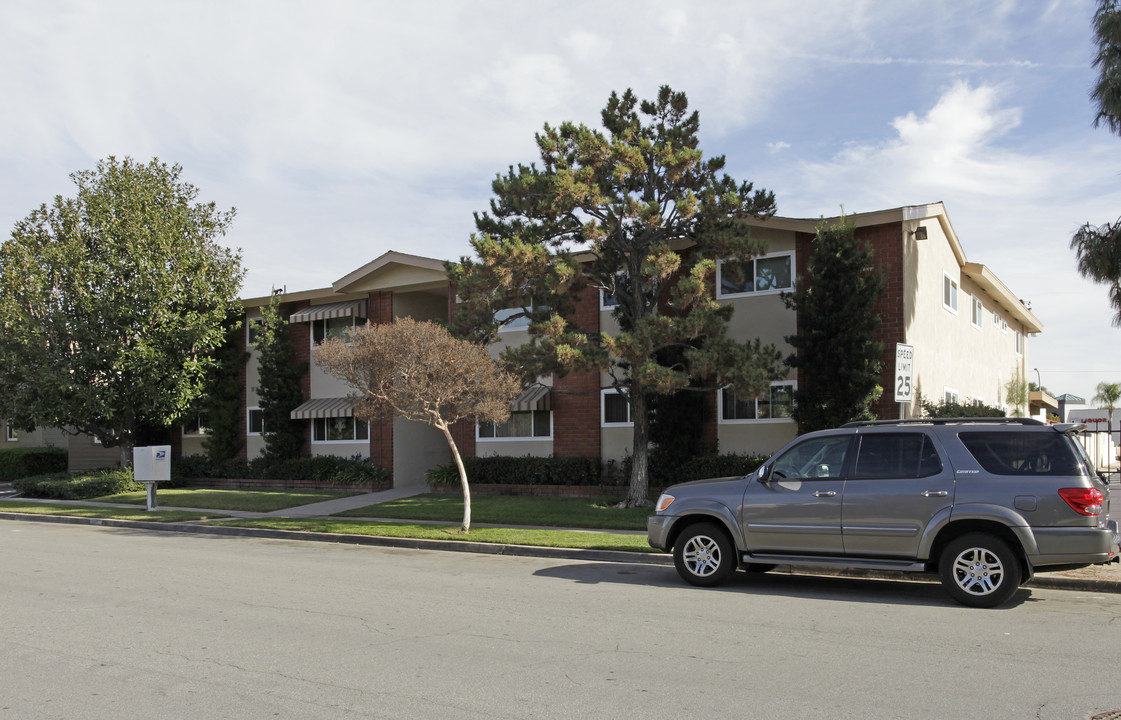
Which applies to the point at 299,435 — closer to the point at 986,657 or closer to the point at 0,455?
the point at 0,455

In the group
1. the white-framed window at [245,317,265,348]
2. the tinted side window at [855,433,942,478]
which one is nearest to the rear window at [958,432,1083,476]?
the tinted side window at [855,433,942,478]

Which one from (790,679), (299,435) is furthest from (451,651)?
(299,435)

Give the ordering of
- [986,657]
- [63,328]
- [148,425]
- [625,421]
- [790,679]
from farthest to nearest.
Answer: [148,425]
[63,328]
[625,421]
[986,657]
[790,679]

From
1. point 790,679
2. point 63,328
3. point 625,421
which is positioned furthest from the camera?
point 63,328

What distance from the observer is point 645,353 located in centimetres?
1639

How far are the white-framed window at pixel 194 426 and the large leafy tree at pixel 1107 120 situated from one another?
24556 mm

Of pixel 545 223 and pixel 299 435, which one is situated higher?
pixel 545 223

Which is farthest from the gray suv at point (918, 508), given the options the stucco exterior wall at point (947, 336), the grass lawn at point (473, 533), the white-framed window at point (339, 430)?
the white-framed window at point (339, 430)

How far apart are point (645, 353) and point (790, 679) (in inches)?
415

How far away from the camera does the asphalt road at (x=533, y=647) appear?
5559mm

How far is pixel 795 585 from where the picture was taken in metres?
10.3

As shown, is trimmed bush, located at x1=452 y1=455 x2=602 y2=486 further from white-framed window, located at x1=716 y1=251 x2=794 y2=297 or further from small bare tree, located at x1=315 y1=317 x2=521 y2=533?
small bare tree, located at x1=315 y1=317 x2=521 y2=533

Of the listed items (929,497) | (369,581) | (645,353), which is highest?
(645,353)

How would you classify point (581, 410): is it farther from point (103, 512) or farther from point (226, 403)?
point (226, 403)
